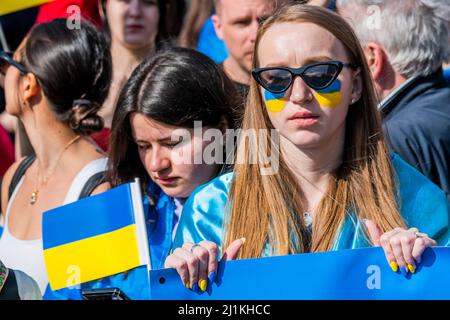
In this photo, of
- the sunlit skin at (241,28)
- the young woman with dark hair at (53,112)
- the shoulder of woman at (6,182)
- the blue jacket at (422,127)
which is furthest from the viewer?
the shoulder of woman at (6,182)

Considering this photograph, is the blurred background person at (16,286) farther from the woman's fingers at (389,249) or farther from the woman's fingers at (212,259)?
the woman's fingers at (389,249)

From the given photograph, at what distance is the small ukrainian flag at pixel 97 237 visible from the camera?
113 inches

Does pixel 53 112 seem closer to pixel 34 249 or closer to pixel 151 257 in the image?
pixel 34 249

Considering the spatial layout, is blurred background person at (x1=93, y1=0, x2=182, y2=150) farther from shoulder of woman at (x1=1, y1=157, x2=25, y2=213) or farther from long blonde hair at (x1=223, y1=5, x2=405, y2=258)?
long blonde hair at (x1=223, y1=5, x2=405, y2=258)

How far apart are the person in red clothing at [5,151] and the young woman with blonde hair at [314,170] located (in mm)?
2022

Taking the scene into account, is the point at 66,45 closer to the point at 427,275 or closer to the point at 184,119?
the point at 184,119

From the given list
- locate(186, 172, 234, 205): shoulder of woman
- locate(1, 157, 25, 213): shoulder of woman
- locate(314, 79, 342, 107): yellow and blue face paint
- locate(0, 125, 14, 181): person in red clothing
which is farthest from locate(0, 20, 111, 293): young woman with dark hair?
locate(314, 79, 342, 107): yellow and blue face paint

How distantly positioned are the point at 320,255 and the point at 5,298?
3.44 ft

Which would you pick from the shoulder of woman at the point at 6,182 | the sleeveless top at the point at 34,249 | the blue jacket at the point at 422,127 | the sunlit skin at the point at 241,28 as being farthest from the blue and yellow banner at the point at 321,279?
the shoulder of woman at the point at 6,182

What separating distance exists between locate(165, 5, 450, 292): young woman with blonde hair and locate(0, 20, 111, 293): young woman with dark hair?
912mm

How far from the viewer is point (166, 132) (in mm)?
3002

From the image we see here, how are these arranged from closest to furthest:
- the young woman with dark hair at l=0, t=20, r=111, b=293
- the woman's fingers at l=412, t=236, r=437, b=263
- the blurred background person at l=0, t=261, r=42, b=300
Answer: the woman's fingers at l=412, t=236, r=437, b=263, the blurred background person at l=0, t=261, r=42, b=300, the young woman with dark hair at l=0, t=20, r=111, b=293

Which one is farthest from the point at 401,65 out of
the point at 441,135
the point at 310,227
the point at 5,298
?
the point at 5,298

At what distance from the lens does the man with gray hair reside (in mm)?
3197
